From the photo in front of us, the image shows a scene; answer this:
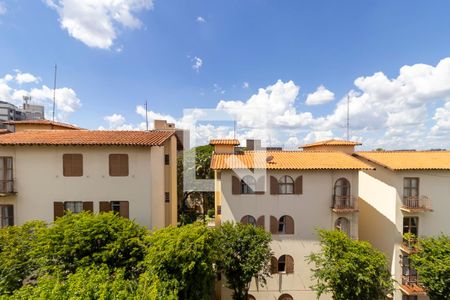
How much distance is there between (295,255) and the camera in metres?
15.3

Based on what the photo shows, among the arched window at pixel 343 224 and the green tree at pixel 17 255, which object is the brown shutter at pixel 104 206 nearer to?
the green tree at pixel 17 255

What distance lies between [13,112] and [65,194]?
86886mm

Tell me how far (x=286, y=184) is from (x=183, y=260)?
9.08 m

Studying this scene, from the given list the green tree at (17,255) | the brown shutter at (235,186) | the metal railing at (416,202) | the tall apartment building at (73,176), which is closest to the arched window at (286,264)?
the brown shutter at (235,186)

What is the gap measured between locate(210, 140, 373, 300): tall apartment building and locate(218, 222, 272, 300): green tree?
5.27 ft

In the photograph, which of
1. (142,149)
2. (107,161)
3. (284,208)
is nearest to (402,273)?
(284,208)

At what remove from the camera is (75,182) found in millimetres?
14047

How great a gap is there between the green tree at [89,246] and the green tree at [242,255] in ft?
17.1

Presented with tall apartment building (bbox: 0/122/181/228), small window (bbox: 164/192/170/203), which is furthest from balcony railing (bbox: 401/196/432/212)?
small window (bbox: 164/192/170/203)

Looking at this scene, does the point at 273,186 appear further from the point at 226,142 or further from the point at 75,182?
the point at 75,182

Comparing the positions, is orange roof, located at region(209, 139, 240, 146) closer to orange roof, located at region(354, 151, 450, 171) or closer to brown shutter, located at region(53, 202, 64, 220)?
orange roof, located at region(354, 151, 450, 171)

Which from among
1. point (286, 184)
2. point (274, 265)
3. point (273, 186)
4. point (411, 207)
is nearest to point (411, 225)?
point (411, 207)

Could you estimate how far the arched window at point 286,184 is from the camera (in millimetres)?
15445

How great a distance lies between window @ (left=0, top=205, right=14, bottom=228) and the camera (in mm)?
13828
